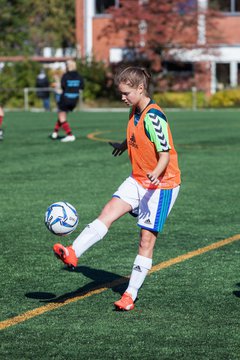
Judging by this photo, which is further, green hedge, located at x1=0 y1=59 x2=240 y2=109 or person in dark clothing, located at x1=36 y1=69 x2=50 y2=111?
green hedge, located at x1=0 y1=59 x2=240 y2=109

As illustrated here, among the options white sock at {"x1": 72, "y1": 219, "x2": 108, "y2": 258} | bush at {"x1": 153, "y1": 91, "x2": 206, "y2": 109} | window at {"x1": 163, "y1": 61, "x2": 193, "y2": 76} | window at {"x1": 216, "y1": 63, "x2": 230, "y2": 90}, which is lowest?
bush at {"x1": 153, "y1": 91, "x2": 206, "y2": 109}

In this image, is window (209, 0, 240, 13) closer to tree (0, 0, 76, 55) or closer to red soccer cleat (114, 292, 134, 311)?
tree (0, 0, 76, 55)

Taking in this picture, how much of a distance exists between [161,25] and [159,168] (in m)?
44.0

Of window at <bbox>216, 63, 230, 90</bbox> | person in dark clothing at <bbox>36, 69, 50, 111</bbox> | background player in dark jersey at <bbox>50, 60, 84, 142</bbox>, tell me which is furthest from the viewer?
window at <bbox>216, 63, 230, 90</bbox>

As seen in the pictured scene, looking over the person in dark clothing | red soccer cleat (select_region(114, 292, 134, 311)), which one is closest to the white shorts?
red soccer cleat (select_region(114, 292, 134, 311))

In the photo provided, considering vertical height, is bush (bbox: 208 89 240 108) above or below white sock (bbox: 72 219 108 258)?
below

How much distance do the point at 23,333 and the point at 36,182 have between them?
935cm

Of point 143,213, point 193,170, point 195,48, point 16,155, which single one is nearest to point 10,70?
point 195,48

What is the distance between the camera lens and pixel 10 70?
51.8 m

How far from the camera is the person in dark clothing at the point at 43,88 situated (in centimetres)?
4719

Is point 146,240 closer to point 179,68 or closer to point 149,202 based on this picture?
point 149,202

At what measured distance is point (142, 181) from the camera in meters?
7.32

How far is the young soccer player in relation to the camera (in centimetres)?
712

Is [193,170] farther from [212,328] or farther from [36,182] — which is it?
[212,328]
